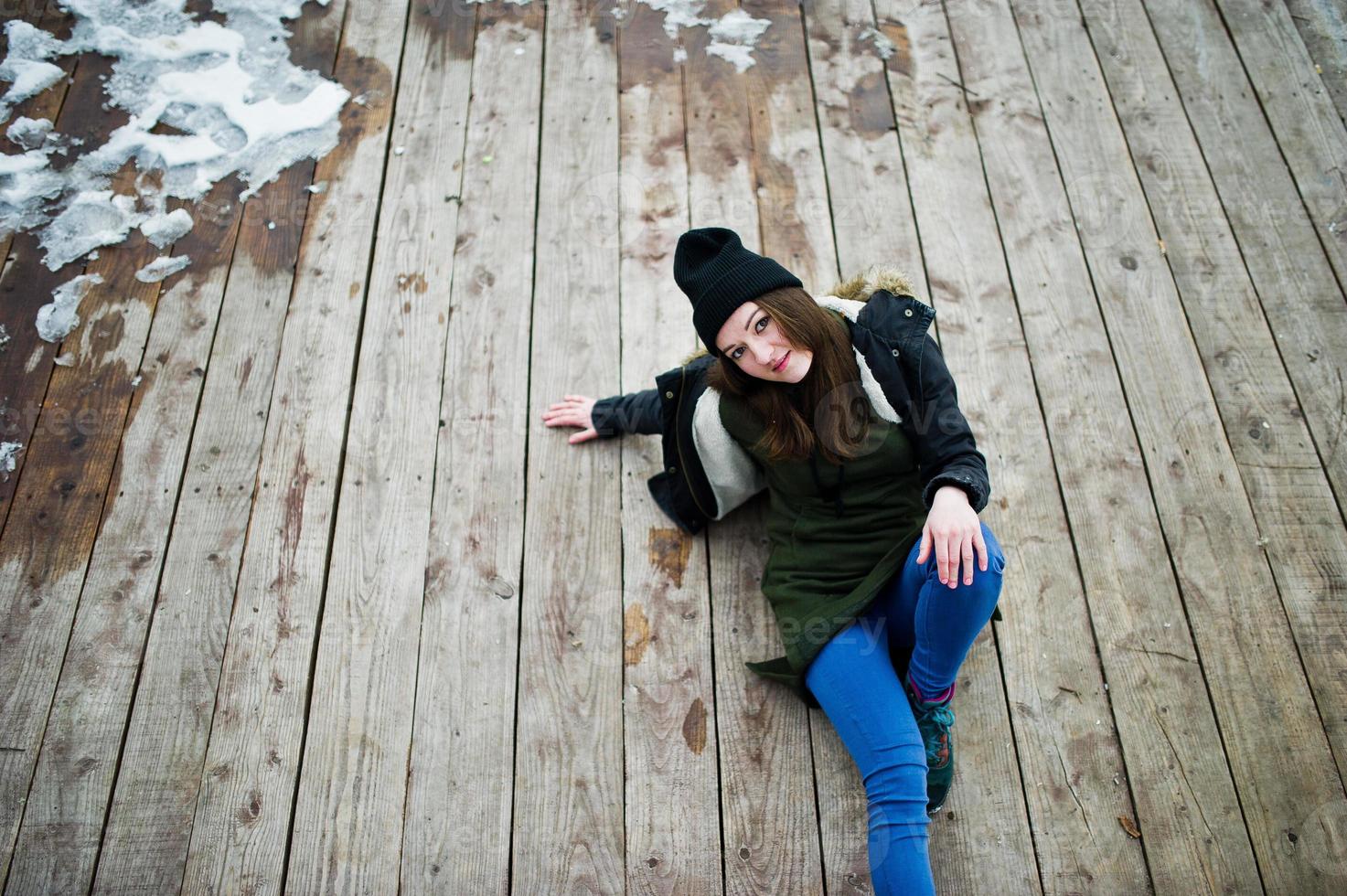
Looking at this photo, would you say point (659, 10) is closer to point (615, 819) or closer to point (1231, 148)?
point (1231, 148)

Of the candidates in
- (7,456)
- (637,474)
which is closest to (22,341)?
(7,456)

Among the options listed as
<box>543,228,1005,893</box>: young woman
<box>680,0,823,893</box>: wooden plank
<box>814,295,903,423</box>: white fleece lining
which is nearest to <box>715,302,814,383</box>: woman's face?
<box>543,228,1005,893</box>: young woman

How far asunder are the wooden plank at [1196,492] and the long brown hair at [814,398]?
0.72m

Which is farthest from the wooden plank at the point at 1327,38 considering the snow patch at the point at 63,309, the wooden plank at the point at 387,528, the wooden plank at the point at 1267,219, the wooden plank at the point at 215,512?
the snow patch at the point at 63,309

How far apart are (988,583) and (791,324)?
482 millimetres

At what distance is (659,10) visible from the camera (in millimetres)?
2537

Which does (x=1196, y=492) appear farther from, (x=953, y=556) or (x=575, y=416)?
(x=575, y=416)

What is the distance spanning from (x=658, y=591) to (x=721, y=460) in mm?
291

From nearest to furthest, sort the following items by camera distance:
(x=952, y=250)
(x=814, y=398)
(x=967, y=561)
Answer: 1. (x=967, y=561)
2. (x=814, y=398)
3. (x=952, y=250)

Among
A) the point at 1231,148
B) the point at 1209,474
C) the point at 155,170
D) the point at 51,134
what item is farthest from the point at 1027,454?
the point at 51,134

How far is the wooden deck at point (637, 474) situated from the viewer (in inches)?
63.1

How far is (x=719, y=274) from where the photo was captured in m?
1.42

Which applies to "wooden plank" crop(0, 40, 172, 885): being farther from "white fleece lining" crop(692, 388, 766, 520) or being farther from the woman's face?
the woman's face

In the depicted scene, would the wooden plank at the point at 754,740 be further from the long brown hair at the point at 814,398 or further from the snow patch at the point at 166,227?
the snow patch at the point at 166,227
